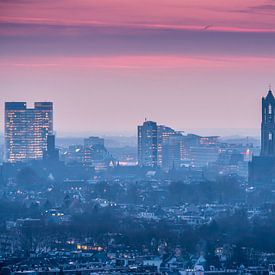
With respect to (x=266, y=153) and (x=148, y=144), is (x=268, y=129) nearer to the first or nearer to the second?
(x=266, y=153)

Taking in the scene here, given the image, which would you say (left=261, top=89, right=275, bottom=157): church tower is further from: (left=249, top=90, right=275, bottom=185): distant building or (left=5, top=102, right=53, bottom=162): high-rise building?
(left=5, top=102, right=53, bottom=162): high-rise building

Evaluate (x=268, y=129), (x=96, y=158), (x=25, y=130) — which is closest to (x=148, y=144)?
(x=96, y=158)

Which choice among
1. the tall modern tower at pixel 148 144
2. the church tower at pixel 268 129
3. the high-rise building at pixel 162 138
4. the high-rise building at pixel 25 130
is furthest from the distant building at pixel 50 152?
the church tower at pixel 268 129

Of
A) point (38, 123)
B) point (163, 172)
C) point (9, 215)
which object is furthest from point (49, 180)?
point (9, 215)

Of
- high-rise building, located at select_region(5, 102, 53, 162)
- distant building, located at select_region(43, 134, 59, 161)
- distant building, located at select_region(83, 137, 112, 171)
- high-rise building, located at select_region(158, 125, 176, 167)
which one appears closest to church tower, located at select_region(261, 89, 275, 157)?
distant building, located at select_region(43, 134, 59, 161)

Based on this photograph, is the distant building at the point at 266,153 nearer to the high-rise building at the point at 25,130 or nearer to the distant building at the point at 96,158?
the distant building at the point at 96,158
